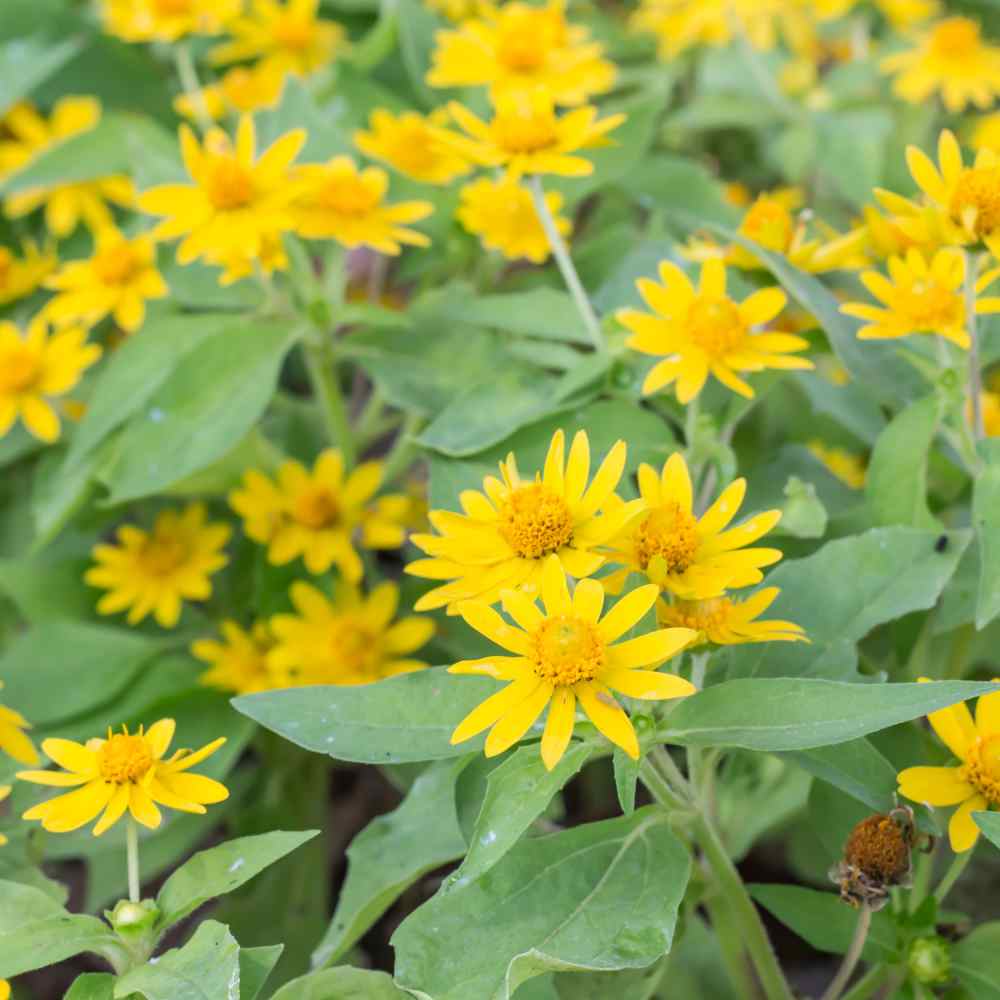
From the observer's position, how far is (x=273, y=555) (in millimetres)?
1197

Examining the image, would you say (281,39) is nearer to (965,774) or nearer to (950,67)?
(950,67)

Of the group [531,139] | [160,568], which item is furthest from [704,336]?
[160,568]

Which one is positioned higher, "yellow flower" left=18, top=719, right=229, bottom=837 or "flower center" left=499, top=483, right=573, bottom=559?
"flower center" left=499, top=483, right=573, bottom=559

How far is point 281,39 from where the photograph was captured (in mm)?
1683

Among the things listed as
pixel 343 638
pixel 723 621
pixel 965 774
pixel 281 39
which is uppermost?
pixel 281 39

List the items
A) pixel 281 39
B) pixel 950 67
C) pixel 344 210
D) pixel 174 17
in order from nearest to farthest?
pixel 344 210 < pixel 174 17 < pixel 281 39 < pixel 950 67

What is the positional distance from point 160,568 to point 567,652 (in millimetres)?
700

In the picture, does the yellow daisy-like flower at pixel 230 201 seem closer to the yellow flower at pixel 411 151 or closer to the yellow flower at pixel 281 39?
the yellow flower at pixel 411 151

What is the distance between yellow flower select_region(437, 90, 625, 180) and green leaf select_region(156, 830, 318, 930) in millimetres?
577

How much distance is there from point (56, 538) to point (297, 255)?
1.46ft

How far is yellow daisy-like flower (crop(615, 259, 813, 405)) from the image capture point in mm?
939

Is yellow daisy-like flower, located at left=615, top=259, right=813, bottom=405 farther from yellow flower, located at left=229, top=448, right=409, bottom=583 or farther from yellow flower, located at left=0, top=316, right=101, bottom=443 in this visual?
yellow flower, located at left=0, top=316, right=101, bottom=443

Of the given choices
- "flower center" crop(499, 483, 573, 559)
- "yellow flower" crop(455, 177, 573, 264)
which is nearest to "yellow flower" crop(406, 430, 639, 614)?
"flower center" crop(499, 483, 573, 559)

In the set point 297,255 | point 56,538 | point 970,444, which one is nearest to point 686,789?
point 970,444
